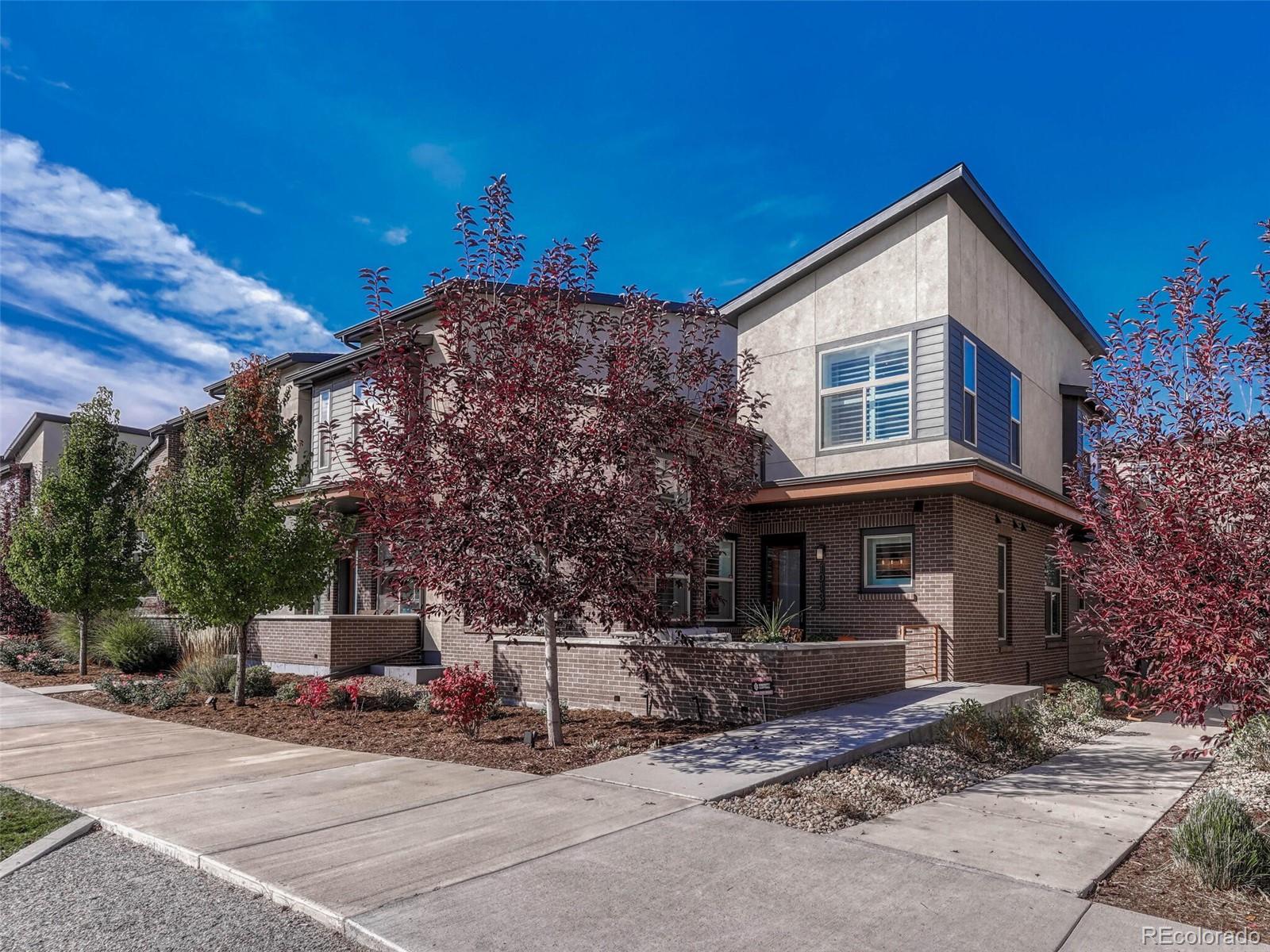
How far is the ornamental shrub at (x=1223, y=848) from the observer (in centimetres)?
541

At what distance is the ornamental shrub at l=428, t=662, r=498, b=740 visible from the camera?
1024 centimetres

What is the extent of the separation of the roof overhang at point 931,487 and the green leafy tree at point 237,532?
273 inches

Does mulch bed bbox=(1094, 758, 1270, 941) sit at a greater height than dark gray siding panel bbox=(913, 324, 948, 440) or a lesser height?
lesser

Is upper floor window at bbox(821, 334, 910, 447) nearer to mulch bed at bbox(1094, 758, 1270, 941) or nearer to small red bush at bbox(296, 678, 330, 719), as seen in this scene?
Answer: small red bush at bbox(296, 678, 330, 719)

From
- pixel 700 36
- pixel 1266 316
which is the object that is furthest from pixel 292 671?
pixel 1266 316

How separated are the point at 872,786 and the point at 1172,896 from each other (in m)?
2.72

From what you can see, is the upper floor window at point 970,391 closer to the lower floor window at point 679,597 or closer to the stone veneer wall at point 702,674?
the stone veneer wall at point 702,674

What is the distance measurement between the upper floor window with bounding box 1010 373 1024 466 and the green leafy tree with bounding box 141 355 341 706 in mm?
12702

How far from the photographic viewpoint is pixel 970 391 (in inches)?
618

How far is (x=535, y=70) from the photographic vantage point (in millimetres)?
13125

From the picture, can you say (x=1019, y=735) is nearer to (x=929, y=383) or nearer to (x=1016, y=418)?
(x=929, y=383)

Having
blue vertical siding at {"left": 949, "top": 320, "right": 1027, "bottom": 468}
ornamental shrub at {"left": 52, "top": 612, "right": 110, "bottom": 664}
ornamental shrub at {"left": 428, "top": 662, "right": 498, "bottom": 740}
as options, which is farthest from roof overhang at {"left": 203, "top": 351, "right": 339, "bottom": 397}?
blue vertical siding at {"left": 949, "top": 320, "right": 1027, "bottom": 468}

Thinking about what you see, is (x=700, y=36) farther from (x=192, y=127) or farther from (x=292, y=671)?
(x=292, y=671)

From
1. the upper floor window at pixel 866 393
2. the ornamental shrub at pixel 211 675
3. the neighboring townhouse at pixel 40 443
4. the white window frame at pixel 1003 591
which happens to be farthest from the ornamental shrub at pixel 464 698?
the neighboring townhouse at pixel 40 443
